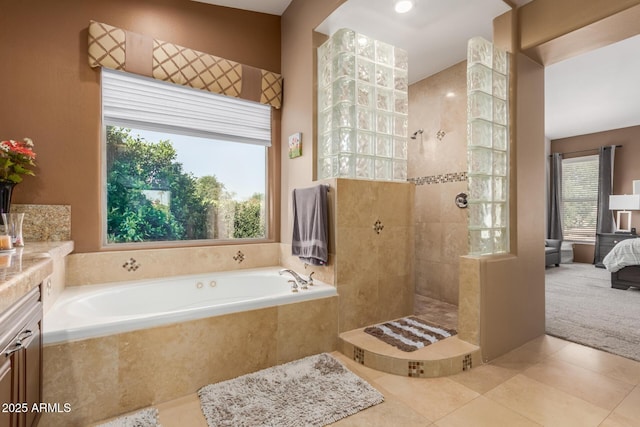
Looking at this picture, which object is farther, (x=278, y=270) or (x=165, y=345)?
(x=278, y=270)

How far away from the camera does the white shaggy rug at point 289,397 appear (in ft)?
5.14

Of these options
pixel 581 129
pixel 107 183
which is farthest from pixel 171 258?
pixel 581 129

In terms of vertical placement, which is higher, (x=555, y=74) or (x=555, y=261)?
(x=555, y=74)

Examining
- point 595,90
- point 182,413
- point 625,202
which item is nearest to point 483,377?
point 182,413

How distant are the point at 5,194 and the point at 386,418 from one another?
2637 mm

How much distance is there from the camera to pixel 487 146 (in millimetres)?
2264

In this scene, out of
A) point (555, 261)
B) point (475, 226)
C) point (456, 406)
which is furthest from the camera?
point (555, 261)

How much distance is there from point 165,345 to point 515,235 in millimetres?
2510

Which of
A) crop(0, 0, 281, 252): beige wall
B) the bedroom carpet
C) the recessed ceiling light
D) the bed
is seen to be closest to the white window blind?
crop(0, 0, 281, 252): beige wall

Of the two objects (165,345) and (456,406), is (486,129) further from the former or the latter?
(165,345)

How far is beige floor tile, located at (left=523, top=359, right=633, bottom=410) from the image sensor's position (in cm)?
176

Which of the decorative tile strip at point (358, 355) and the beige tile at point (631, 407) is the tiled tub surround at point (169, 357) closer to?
the decorative tile strip at point (358, 355)

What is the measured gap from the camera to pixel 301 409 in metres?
1.63

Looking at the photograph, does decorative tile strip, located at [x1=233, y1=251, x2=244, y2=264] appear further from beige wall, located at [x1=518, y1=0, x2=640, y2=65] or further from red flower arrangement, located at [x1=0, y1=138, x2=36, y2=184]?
beige wall, located at [x1=518, y1=0, x2=640, y2=65]
